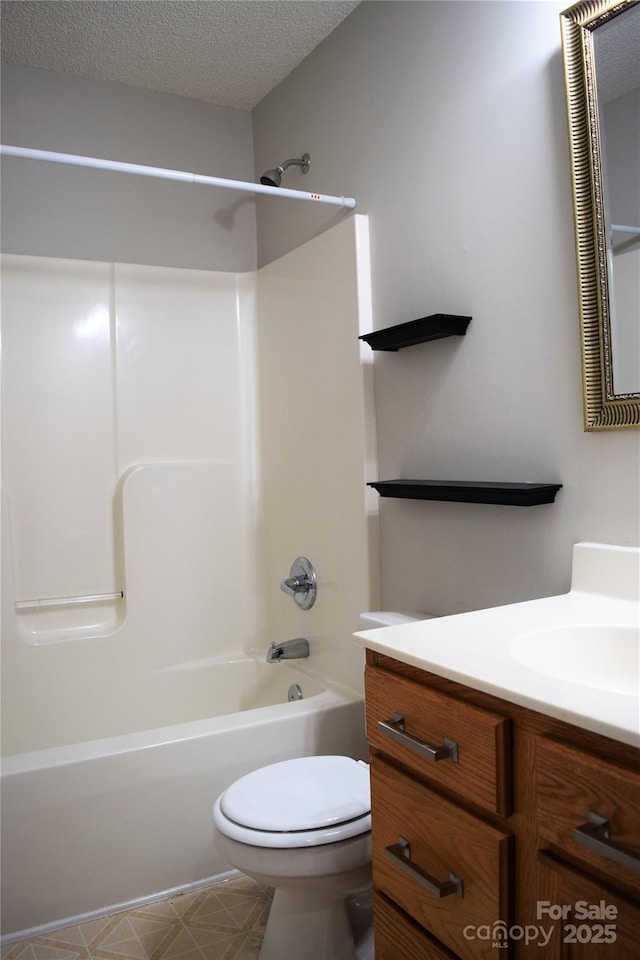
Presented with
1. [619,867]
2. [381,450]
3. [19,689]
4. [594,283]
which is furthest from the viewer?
[19,689]

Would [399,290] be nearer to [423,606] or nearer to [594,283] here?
[594,283]

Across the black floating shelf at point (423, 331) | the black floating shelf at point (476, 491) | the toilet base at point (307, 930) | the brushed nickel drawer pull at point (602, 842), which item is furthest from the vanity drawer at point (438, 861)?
the black floating shelf at point (423, 331)

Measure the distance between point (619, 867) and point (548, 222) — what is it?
124cm

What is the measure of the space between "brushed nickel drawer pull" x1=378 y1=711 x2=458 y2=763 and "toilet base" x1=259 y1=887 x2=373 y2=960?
682 millimetres

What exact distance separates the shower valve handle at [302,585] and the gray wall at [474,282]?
0.39 meters

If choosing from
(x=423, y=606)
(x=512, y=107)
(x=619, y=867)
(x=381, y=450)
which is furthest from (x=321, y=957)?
(x=512, y=107)

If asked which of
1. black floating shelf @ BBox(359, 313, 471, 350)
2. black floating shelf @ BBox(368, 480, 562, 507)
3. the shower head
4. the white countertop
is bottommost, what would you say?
the white countertop

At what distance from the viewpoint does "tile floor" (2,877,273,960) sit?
1714 mm

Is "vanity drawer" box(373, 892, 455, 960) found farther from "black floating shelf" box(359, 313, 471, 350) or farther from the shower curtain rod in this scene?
the shower curtain rod

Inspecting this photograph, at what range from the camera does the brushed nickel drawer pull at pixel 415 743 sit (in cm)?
100

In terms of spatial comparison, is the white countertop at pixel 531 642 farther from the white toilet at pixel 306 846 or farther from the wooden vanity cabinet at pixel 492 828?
the white toilet at pixel 306 846

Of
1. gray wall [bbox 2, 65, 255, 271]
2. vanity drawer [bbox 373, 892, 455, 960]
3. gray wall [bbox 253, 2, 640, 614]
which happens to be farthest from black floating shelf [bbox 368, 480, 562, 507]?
gray wall [bbox 2, 65, 255, 271]

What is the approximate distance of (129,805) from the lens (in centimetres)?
185

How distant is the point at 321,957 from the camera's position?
1580mm
